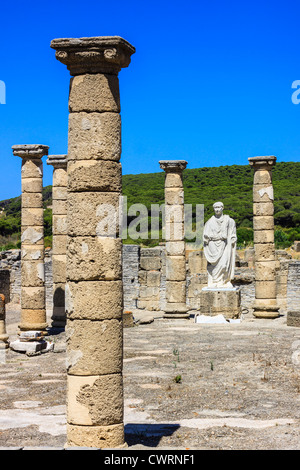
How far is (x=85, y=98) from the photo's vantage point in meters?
7.21

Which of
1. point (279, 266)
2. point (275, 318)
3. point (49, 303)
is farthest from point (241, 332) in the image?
point (49, 303)

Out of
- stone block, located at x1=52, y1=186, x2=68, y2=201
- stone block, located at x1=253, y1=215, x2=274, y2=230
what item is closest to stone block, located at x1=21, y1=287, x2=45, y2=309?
stone block, located at x1=52, y1=186, x2=68, y2=201

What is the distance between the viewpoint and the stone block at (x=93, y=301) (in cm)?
705

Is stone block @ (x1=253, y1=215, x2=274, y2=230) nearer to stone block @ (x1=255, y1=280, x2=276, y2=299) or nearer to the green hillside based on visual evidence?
stone block @ (x1=255, y1=280, x2=276, y2=299)

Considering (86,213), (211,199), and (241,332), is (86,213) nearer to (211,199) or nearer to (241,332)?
(241,332)

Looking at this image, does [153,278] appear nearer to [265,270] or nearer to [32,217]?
[265,270]

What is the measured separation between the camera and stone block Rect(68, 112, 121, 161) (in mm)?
7164

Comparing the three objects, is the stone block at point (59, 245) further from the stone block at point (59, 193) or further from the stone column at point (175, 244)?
the stone column at point (175, 244)

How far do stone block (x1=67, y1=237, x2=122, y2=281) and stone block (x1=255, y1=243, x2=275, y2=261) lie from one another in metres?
12.2

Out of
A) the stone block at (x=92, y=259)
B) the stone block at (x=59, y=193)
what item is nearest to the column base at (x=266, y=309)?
the stone block at (x=59, y=193)

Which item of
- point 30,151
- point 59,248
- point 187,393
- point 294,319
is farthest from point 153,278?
point 187,393

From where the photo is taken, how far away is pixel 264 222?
18953 millimetres

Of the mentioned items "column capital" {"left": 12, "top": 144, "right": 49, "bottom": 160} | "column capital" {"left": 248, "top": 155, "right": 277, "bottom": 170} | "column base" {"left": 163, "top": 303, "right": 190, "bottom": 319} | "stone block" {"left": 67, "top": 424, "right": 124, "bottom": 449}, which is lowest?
"stone block" {"left": 67, "top": 424, "right": 124, "bottom": 449}
